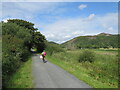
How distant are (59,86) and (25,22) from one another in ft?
119

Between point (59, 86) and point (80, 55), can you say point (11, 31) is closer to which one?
point (80, 55)

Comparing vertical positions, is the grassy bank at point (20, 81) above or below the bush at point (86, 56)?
below

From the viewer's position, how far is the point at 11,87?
611 centimetres

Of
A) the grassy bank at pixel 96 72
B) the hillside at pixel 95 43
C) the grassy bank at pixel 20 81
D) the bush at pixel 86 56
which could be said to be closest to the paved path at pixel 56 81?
the grassy bank at pixel 20 81

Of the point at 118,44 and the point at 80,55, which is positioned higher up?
the point at 118,44

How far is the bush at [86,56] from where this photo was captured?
53.4 ft

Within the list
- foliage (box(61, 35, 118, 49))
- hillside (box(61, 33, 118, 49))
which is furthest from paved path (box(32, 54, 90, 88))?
foliage (box(61, 35, 118, 49))

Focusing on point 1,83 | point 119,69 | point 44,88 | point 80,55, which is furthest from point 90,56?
point 1,83

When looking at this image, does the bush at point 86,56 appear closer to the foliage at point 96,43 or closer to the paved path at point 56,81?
the paved path at point 56,81

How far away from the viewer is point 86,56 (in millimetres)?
16469

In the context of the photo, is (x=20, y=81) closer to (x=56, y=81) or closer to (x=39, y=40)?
(x=56, y=81)

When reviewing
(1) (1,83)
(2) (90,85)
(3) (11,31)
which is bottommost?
(2) (90,85)

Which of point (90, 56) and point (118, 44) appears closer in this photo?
point (118, 44)

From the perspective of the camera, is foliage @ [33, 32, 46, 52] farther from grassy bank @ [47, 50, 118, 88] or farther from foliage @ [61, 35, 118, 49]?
grassy bank @ [47, 50, 118, 88]
